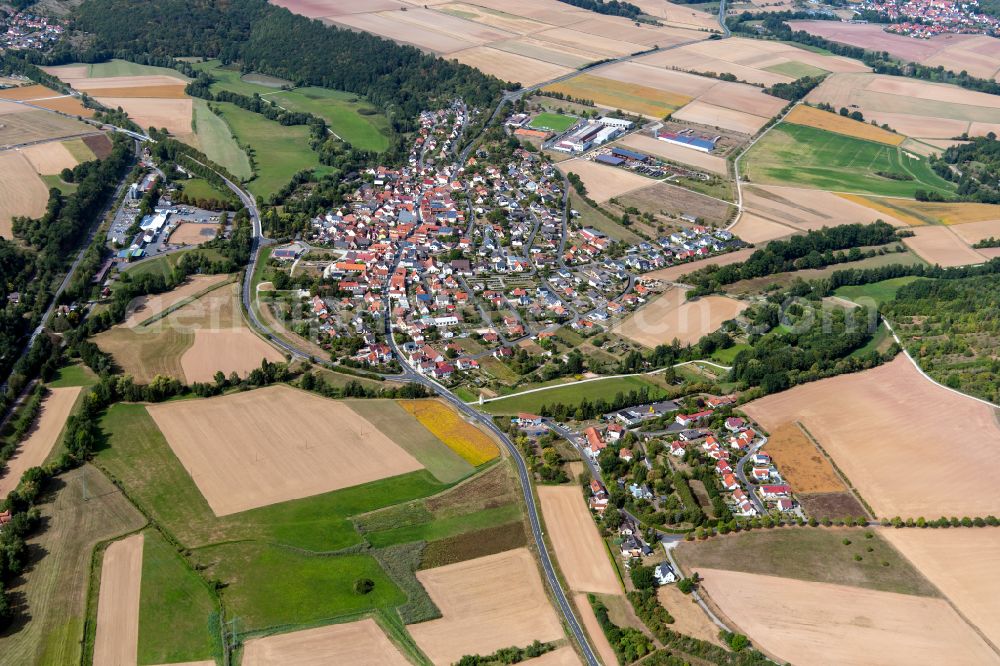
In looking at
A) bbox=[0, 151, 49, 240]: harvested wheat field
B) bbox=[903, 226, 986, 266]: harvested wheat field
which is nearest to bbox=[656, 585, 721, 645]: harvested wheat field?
bbox=[903, 226, 986, 266]: harvested wheat field

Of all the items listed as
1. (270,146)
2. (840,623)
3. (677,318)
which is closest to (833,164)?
(677,318)

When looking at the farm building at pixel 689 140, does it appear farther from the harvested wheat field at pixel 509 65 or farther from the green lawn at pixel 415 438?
the green lawn at pixel 415 438

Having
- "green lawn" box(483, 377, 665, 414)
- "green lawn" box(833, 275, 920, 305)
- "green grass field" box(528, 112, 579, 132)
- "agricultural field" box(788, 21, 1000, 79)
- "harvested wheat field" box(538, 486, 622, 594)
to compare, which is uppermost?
"agricultural field" box(788, 21, 1000, 79)

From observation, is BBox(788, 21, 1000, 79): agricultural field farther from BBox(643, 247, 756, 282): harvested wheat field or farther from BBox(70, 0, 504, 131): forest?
BBox(643, 247, 756, 282): harvested wheat field

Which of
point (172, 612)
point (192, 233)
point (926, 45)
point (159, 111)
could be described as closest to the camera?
point (172, 612)

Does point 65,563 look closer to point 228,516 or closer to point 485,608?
point 228,516

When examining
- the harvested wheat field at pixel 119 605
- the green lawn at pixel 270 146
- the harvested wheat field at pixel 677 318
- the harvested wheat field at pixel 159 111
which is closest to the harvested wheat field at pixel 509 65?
the green lawn at pixel 270 146
